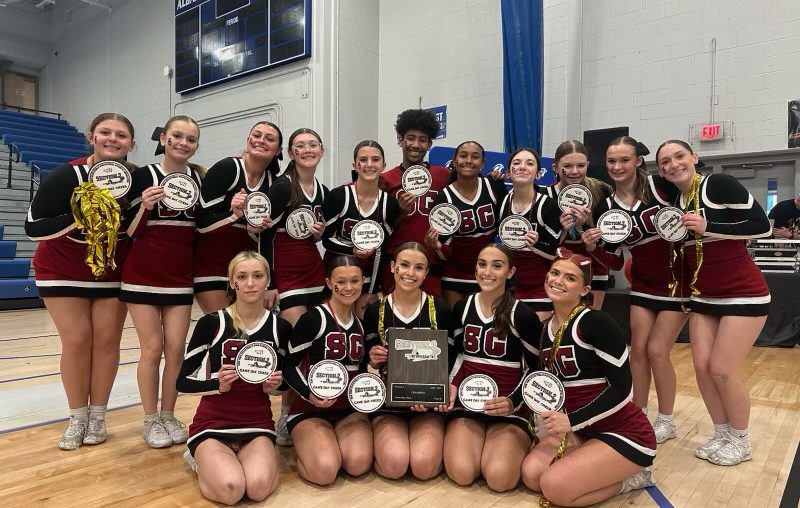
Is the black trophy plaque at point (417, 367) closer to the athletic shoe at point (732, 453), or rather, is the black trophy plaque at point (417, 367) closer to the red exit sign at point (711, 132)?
the athletic shoe at point (732, 453)

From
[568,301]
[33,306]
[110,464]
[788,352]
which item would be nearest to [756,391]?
[788,352]

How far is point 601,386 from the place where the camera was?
2416mm

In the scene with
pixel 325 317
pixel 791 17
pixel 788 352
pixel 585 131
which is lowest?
pixel 788 352

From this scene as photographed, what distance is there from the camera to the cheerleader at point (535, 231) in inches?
118

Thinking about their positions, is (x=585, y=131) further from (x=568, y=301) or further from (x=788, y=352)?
(x=568, y=301)

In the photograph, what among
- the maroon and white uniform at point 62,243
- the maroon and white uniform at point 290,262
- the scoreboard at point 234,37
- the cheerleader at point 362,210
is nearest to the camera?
the maroon and white uniform at point 62,243

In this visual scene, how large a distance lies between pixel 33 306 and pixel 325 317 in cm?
804

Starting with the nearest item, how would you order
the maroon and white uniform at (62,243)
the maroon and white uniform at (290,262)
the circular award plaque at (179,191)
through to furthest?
the maroon and white uniform at (62,243)
the circular award plaque at (179,191)
the maroon and white uniform at (290,262)

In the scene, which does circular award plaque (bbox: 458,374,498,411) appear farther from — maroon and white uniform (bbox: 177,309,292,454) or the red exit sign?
the red exit sign

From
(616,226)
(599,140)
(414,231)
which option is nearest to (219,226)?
(414,231)

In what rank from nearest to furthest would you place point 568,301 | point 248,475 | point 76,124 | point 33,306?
point 248,475 < point 568,301 < point 33,306 < point 76,124

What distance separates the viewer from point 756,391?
14.1 feet

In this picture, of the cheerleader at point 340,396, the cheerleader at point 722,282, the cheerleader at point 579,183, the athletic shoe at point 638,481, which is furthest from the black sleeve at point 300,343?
the cheerleader at point 722,282

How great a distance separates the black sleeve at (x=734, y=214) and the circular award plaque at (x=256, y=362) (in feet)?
7.17
